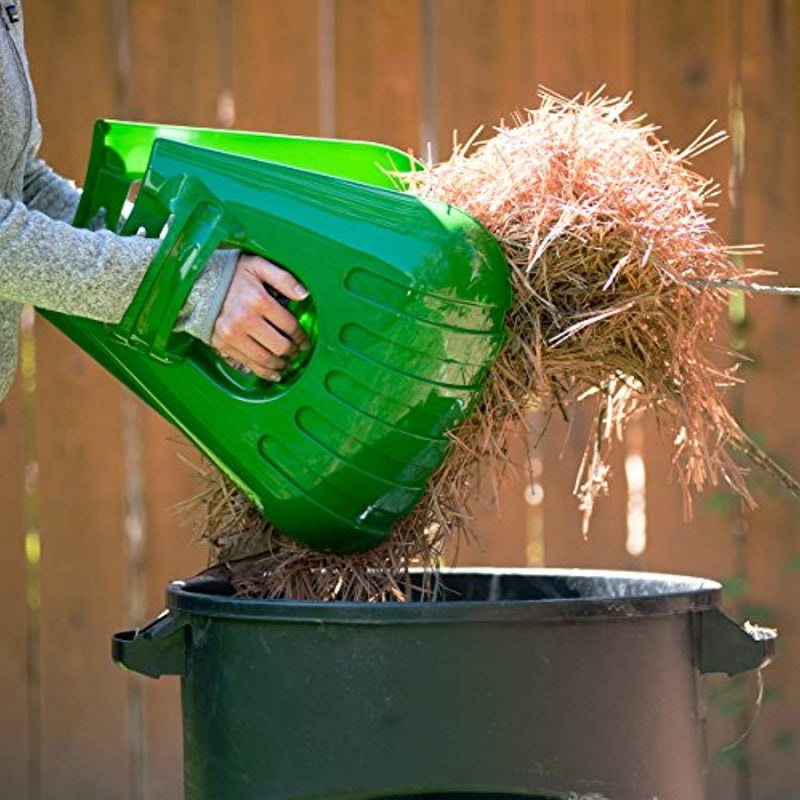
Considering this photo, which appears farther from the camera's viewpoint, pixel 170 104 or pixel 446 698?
pixel 170 104

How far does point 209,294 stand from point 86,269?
12 cm

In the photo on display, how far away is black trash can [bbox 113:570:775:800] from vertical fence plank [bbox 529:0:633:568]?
1.30 metres

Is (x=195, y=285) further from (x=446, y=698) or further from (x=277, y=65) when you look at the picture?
(x=277, y=65)

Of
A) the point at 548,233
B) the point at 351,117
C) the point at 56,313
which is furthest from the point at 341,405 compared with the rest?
the point at 351,117

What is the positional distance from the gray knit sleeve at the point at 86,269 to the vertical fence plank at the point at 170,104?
136cm

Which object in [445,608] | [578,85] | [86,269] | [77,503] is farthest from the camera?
[77,503]

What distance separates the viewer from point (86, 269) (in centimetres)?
174

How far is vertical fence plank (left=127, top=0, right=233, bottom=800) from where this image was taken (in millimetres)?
3115

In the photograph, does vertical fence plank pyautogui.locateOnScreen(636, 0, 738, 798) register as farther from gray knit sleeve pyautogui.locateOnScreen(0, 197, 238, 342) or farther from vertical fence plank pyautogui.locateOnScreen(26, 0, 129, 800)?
gray knit sleeve pyautogui.locateOnScreen(0, 197, 238, 342)

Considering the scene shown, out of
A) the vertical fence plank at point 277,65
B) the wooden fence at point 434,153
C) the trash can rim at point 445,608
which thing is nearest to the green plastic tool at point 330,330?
the trash can rim at point 445,608

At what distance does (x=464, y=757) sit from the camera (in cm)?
165

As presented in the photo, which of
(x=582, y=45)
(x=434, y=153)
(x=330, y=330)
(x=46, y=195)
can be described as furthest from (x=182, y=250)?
(x=582, y=45)

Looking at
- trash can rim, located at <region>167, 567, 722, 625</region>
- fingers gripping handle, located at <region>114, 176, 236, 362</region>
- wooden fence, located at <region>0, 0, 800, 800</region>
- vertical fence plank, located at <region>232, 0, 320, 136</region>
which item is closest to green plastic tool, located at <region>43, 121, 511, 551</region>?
fingers gripping handle, located at <region>114, 176, 236, 362</region>

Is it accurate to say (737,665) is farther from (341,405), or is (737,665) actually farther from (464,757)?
(341,405)
